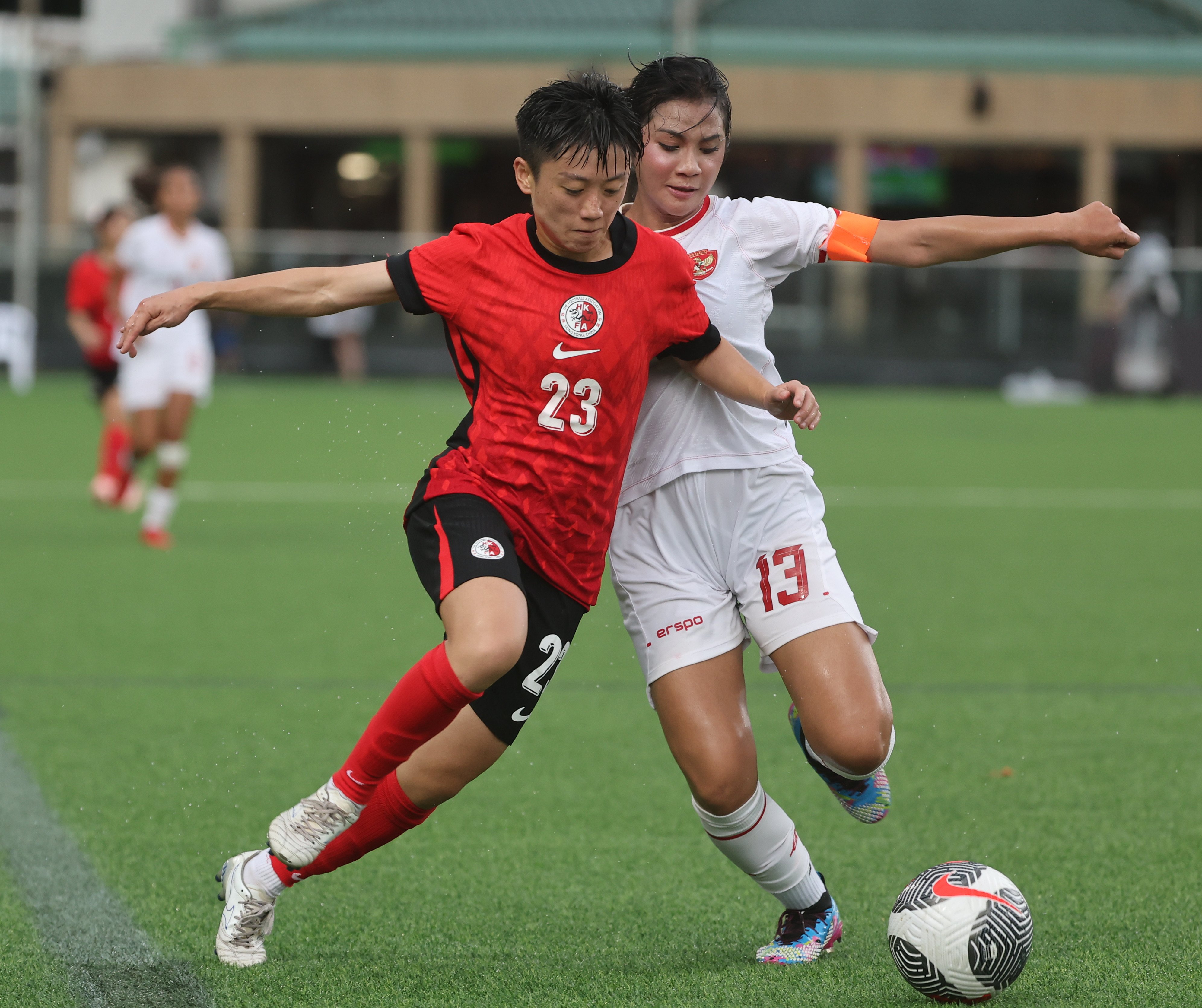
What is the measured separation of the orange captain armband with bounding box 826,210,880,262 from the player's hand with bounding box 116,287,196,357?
1446 mm

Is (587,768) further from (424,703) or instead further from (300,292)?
(300,292)

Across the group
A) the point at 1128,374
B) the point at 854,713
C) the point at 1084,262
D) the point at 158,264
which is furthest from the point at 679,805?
the point at 1084,262

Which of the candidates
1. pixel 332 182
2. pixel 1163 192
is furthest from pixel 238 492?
pixel 1163 192

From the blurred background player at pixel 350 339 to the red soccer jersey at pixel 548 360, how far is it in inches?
784

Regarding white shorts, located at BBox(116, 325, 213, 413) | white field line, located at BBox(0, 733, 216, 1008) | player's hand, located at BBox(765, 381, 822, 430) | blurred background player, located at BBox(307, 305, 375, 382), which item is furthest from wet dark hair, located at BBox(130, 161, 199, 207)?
blurred background player, located at BBox(307, 305, 375, 382)

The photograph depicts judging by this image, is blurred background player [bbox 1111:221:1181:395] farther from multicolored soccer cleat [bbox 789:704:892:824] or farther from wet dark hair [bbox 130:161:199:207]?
multicolored soccer cleat [bbox 789:704:892:824]

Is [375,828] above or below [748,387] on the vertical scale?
below

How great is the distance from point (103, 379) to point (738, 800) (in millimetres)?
10176

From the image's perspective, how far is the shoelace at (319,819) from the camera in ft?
11.3

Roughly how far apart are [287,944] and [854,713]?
1347 mm

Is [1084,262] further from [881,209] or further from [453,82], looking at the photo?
[453,82]

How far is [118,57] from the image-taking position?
3198 cm

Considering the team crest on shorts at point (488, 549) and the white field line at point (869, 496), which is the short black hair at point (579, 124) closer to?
the team crest on shorts at point (488, 549)

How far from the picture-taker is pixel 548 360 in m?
3.51
